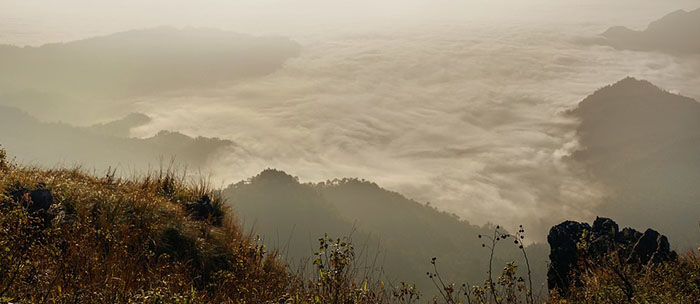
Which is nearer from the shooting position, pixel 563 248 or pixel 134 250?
pixel 134 250

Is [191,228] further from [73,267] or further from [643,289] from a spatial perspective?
[643,289]

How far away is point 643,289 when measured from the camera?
27.0 feet

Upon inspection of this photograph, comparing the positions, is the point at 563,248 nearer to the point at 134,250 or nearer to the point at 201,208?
the point at 201,208

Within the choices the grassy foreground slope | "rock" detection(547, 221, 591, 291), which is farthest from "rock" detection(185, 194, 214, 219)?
"rock" detection(547, 221, 591, 291)

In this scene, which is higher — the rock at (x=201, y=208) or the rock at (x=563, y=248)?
the rock at (x=201, y=208)

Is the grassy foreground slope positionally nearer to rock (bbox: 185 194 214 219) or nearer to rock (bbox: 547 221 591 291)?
rock (bbox: 185 194 214 219)

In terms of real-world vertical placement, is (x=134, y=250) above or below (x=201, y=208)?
above

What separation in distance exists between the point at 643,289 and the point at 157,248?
927cm

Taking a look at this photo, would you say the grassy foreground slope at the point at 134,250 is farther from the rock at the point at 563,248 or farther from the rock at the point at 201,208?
the rock at the point at 563,248

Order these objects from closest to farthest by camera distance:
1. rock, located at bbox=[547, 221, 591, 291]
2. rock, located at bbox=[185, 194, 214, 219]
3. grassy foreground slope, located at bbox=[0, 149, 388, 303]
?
grassy foreground slope, located at bbox=[0, 149, 388, 303], rock, located at bbox=[185, 194, 214, 219], rock, located at bbox=[547, 221, 591, 291]

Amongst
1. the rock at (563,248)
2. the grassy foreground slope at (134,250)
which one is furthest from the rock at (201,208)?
the rock at (563,248)

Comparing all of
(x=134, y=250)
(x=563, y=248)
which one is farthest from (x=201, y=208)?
(x=563, y=248)

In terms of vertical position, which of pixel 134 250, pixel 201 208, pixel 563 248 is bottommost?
pixel 563 248

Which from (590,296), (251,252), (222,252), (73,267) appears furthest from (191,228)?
(590,296)
